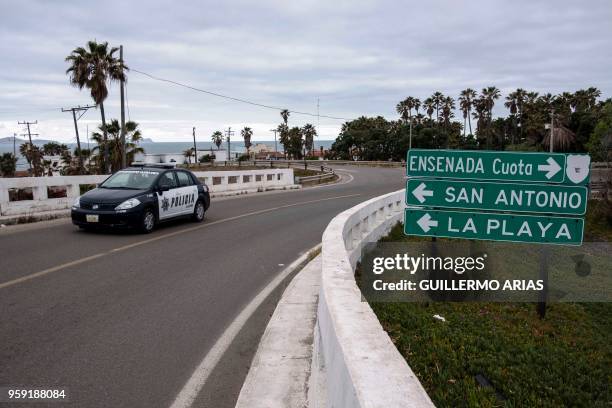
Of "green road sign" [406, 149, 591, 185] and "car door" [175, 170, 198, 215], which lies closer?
"green road sign" [406, 149, 591, 185]

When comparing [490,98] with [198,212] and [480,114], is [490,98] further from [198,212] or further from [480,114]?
[198,212]

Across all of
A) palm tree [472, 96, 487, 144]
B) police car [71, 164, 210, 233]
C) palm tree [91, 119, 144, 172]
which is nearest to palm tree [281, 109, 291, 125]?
palm tree [472, 96, 487, 144]

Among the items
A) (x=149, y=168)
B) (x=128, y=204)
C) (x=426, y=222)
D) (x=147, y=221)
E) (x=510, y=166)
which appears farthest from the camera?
(x=149, y=168)

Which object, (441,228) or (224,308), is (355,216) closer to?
(441,228)

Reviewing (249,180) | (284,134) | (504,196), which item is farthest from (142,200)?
(284,134)

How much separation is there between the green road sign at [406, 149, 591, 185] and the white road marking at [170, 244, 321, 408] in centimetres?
284

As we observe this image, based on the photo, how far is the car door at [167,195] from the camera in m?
12.3

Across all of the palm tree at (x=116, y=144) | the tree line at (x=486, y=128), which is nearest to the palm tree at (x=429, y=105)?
the tree line at (x=486, y=128)

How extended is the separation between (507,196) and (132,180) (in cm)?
930

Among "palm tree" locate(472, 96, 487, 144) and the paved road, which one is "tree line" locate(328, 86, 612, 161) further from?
the paved road

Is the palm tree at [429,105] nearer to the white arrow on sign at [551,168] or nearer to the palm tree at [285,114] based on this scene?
the palm tree at [285,114]

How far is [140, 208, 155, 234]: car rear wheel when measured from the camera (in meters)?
11.5

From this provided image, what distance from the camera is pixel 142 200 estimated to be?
37.9ft

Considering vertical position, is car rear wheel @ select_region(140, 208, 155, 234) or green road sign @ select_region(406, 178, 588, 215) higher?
green road sign @ select_region(406, 178, 588, 215)
